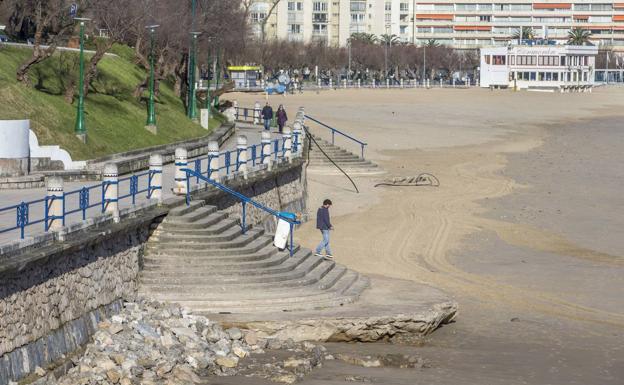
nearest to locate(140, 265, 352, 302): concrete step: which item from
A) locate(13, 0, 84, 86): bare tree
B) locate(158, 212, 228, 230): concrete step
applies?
locate(158, 212, 228, 230): concrete step

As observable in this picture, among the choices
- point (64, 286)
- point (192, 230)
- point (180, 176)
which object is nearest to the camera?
point (64, 286)

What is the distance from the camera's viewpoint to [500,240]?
3597cm

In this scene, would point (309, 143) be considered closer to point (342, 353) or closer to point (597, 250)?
point (597, 250)

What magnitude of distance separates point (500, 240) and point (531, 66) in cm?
12047

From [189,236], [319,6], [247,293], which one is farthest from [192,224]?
[319,6]

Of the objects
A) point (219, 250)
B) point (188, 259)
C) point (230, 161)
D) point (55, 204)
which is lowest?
point (188, 259)

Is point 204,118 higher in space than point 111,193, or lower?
higher

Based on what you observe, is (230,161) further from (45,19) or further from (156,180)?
(156,180)

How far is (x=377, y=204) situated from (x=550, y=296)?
14.6 metres

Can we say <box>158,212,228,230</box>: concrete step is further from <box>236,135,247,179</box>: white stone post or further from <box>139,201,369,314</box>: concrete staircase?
<box>236,135,247,179</box>: white stone post

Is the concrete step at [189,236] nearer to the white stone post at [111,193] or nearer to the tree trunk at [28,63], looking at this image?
the white stone post at [111,193]

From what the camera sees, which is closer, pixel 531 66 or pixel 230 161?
pixel 230 161

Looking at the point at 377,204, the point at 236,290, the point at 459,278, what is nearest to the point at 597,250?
the point at 459,278

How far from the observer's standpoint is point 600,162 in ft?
194
